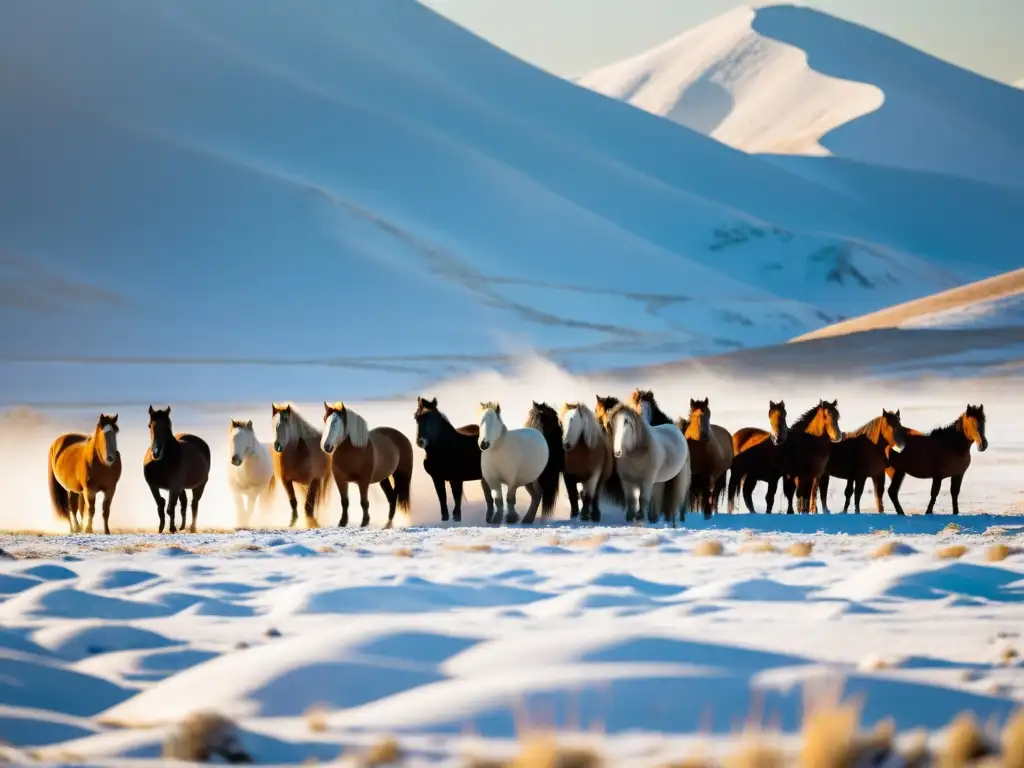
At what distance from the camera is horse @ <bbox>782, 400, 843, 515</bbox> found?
2305 cm

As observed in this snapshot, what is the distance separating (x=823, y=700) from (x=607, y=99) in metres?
196

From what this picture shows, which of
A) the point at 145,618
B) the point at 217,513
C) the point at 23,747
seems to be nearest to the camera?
the point at 23,747

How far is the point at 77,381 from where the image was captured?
2650 inches

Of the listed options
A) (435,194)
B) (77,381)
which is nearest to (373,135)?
(435,194)

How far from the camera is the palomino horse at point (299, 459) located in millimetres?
20266

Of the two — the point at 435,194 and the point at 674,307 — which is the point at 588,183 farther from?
the point at 674,307

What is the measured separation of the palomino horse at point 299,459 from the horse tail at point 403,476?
121 cm

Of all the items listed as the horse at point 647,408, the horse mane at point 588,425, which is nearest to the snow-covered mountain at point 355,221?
the horse at point 647,408

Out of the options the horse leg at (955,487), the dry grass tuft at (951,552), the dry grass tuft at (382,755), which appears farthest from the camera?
the horse leg at (955,487)

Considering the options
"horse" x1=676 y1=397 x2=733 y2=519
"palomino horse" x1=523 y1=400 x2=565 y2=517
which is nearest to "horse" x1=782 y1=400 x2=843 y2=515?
"horse" x1=676 y1=397 x2=733 y2=519

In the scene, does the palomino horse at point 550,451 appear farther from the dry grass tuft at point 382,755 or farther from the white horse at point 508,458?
the dry grass tuft at point 382,755

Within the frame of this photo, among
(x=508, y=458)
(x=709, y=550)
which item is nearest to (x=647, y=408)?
(x=508, y=458)

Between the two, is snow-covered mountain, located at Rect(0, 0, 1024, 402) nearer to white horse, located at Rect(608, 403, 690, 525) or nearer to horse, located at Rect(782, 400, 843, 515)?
horse, located at Rect(782, 400, 843, 515)

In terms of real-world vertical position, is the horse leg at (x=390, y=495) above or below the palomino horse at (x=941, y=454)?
below
